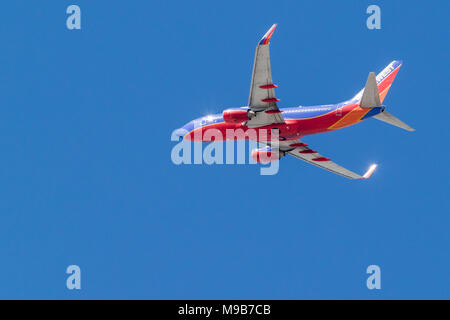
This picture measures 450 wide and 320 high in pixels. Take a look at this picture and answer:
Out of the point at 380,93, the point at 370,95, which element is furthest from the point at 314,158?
the point at 370,95

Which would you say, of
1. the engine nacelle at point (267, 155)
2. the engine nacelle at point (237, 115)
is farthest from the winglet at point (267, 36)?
the engine nacelle at point (267, 155)

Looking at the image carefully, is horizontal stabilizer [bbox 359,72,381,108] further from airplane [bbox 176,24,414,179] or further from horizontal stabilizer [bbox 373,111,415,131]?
horizontal stabilizer [bbox 373,111,415,131]

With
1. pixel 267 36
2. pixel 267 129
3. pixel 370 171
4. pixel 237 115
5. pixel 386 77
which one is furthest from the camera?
pixel 370 171

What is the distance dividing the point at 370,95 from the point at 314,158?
12.6 m

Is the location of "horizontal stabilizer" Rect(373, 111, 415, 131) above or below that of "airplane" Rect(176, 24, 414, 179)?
below

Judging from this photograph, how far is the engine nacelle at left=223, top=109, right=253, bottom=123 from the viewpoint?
58.3 metres

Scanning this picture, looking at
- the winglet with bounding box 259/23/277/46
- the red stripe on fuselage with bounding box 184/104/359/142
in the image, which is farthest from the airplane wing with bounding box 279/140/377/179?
the winglet with bounding box 259/23/277/46

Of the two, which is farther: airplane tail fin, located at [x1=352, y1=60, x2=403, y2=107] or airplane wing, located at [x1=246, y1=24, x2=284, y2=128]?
airplane tail fin, located at [x1=352, y1=60, x2=403, y2=107]

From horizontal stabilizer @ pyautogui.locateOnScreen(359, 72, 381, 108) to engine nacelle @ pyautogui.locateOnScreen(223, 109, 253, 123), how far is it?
26.9ft

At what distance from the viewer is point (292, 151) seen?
221 feet

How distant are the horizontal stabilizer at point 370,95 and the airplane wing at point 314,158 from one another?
1019cm

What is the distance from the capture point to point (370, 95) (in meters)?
56.4

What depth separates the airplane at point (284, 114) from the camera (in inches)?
2170

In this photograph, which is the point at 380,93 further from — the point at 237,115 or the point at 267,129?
the point at 237,115
